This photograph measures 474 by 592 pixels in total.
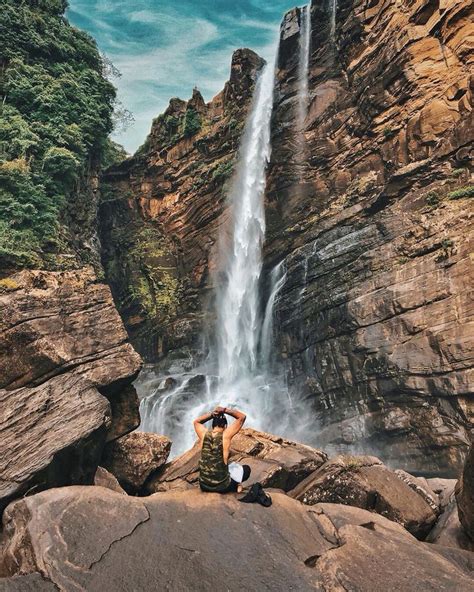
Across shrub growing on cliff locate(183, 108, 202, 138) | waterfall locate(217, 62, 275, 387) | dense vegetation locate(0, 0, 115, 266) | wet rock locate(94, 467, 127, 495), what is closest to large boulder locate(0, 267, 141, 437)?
wet rock locate(94, 467, 127, 495)

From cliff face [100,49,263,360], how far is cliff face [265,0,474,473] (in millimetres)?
6312

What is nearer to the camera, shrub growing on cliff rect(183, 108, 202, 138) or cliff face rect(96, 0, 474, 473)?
cliff face rect(96, 0, 474, 473)

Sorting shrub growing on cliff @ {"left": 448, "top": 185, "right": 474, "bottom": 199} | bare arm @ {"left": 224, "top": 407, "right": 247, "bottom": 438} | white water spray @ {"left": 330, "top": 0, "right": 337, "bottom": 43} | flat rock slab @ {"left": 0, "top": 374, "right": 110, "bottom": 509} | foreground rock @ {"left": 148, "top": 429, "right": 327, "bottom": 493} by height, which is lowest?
foreground rock @ {"left": 148, "top": 429, "right": 327, "bottom": 493}

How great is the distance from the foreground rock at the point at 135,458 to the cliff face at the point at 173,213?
48.9 feet

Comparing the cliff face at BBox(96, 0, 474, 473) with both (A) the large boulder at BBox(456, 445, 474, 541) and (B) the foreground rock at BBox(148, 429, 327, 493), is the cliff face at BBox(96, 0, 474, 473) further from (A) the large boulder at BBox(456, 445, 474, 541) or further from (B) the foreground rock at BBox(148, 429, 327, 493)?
(A) the large boulder at BBox(456, 445, 474, 541)

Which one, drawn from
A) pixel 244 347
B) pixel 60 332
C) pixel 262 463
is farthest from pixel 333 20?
pixel 262 463

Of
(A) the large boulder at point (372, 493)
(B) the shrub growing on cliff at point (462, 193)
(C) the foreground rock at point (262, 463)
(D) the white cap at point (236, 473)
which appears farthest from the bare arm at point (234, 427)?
(B) the shrub growing on cliff at point (462, 193)

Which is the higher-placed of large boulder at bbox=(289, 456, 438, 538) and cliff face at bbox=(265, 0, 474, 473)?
cliff face at bbox=(265, 0, 474, 473)

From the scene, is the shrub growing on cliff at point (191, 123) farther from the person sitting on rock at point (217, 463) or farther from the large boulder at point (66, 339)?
the person sitting on rock at point (217, 463)

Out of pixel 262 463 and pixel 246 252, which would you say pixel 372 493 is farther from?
→ pixel 246 252

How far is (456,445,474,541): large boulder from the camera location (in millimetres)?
6531

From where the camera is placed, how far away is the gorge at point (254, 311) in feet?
17.4

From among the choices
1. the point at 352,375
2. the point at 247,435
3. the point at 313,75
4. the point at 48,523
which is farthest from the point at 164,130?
the point at 48,523

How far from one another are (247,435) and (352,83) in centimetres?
2117
